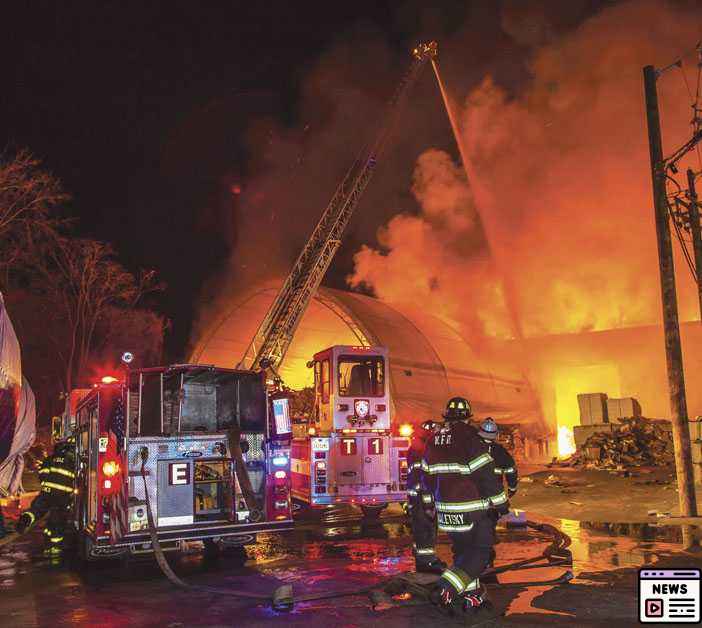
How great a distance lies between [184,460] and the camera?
7.77m

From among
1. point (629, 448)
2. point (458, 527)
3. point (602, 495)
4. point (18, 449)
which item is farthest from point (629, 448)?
point (18, 449)

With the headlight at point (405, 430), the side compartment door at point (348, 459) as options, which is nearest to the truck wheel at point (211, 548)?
the side compartment door at point (348, 459)

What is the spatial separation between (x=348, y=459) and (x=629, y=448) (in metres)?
9.19

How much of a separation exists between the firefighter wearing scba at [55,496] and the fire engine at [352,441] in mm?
3666

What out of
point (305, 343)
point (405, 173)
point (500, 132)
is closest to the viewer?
point (305, 343)

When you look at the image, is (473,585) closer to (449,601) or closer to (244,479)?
(449,601)

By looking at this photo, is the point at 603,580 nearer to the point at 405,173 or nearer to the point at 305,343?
the point at 305,343

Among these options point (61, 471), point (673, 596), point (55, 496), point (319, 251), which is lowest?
point (673, 596)

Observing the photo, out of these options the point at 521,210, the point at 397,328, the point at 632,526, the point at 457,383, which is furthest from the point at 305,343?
the point at 632,526

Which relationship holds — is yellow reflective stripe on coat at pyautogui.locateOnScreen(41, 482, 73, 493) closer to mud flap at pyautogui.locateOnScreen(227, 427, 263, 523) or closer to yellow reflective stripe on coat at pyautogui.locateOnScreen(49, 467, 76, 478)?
yellow reflective stripe on coat at pyautogui.locateOnScreen(49, 467, 76, 478)

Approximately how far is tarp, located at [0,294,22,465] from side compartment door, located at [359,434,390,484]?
6.65m

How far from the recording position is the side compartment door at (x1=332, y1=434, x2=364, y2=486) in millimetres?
11203

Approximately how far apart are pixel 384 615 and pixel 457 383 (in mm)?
21874

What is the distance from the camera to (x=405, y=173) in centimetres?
3666
